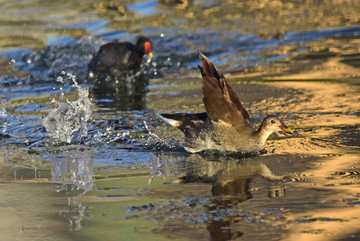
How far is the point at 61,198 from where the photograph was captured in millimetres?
5453

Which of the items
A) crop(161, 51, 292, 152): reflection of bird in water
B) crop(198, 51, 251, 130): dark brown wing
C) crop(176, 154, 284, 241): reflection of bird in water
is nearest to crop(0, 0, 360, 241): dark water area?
crop(176, 154, 284, 241): reflection of bird in water

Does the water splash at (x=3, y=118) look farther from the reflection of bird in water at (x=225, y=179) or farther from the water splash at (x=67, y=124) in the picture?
the reflection of bird in water at (x=225, y=179)

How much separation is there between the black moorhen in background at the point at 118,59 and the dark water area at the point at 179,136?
17 centimetres

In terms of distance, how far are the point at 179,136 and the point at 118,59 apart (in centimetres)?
442

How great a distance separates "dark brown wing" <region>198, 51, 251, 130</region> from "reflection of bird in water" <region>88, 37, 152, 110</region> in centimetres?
364

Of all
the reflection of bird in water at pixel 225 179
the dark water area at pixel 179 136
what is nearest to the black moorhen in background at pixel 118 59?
the dark water area at pixel 179 136

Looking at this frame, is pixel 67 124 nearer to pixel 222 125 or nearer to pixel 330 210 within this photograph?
pixel 222 125

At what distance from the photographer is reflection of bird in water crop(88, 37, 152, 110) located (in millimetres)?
10719

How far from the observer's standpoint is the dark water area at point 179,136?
490 centimetres

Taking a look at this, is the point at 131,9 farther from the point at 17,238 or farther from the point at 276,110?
the point at 17,238

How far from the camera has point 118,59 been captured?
11727 millimetres

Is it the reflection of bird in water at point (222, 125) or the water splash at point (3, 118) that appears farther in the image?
the water splash at point (3, 118)

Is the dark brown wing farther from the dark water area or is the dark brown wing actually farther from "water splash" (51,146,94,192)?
"water splash" (51,146,94,192)

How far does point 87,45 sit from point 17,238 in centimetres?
981
